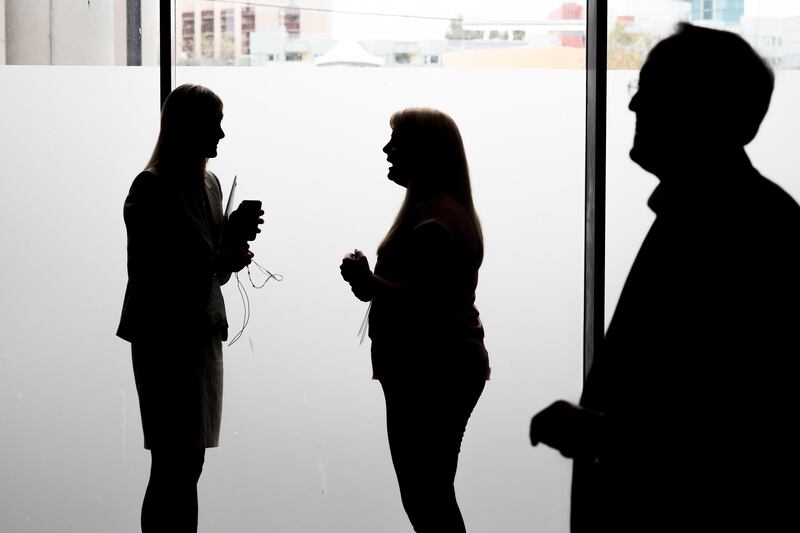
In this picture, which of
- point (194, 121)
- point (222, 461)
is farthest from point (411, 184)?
point (222, 461)

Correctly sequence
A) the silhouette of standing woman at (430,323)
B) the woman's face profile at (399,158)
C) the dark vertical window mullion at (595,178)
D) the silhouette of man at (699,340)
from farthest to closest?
the dark vertical window mullion at (595,178) → the woman's face profile at (399,158) → the silhouette of standing woman at (430,323) → the silhouette of man at (699,340)

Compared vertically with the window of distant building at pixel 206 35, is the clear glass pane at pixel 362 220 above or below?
below

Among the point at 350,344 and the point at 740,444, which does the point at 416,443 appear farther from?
the point at 740,444

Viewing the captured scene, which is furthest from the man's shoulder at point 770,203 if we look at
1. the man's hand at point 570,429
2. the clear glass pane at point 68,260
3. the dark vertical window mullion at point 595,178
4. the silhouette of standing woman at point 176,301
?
the clear glass pane at point 68,260

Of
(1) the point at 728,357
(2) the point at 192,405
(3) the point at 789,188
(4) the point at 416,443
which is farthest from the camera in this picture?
(3) the point at 789,188

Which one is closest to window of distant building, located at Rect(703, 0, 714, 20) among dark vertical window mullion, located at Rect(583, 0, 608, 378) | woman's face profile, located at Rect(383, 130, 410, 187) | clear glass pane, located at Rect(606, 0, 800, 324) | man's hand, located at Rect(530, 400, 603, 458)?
clear glass pane, located at Rect(606, 0, 800, 324)

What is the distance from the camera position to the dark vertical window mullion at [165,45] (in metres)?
2.50

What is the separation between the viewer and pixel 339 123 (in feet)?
8.60

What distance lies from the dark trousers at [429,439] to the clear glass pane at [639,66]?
2.68ft

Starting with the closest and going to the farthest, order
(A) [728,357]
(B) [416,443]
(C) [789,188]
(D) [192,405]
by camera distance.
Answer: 1. (A) [728,357]
2. (B) [416,443]
3. (D) [192,405]
4. (C) [789,188]

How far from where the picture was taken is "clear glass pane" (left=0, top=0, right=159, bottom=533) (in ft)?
8.63

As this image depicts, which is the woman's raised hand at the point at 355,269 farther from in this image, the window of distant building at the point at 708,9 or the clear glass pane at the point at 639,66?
the window of distant building at the point at 708,9

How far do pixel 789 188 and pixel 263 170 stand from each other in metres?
1.60

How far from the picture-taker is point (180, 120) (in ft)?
7.14
